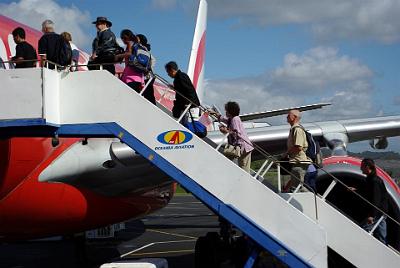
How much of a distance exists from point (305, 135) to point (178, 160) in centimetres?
154

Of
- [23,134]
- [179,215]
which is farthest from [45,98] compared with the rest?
[179,215]

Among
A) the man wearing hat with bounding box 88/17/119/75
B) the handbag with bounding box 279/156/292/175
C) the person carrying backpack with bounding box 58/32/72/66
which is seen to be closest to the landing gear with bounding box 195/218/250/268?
the handbag with bounding box 279/156/292/175

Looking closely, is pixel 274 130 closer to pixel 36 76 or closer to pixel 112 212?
pixel 112 212

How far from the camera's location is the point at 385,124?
10328mm

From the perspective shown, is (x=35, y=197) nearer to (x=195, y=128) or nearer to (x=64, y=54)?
(x=64, y=54)

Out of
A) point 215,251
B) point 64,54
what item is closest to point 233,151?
point 64,54

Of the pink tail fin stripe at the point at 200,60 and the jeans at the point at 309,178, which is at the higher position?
the pink tail fin stripe at the point at 200,60

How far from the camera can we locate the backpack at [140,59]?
596cm

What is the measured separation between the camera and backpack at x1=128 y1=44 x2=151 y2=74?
5965 millimetres

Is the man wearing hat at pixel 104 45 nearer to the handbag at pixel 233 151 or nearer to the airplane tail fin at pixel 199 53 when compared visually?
the handbag at pixel 233 151

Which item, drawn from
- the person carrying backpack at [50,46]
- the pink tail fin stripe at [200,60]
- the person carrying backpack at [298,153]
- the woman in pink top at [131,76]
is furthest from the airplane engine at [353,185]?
the pink tail fin stripe at [200,60]

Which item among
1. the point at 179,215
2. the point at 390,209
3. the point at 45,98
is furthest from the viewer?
the point at 179,215

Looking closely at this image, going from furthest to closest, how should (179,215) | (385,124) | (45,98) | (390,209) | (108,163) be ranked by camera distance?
(179,215) → (385,124) → (108,163) → (390,209) → (45,98)

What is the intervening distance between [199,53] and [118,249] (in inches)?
272
